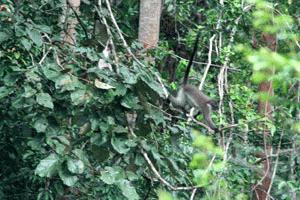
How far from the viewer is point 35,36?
4035 millimetres

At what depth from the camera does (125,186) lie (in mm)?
3562

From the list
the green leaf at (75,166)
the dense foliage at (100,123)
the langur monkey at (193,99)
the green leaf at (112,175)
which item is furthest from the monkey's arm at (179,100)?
the green leaf at (75,166)

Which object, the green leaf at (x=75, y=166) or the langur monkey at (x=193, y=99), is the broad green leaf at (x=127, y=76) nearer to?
the green leaf at (x=75, y=166)

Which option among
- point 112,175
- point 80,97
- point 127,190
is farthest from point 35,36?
point 127,190

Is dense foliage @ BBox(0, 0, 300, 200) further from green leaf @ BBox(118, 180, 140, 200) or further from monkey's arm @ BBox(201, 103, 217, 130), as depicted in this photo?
monkey's arm @ BBox(201, 103, 217, 130)

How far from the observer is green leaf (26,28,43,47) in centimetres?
401

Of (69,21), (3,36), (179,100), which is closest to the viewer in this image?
(3,36)

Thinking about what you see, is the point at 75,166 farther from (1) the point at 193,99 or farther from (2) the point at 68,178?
(1) the point at 193,99

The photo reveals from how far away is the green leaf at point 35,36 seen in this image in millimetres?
4008

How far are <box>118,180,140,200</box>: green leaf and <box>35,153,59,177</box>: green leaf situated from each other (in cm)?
37

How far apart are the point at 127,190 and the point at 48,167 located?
45 cm

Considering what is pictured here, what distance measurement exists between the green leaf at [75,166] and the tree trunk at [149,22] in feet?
7.63

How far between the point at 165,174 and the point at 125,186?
3.89 ft

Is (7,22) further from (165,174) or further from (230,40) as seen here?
(230,40)
